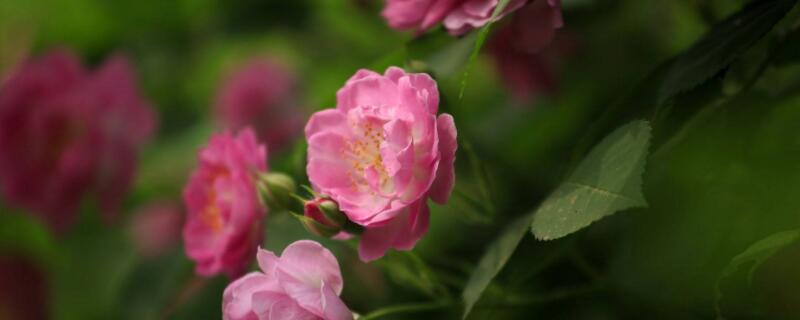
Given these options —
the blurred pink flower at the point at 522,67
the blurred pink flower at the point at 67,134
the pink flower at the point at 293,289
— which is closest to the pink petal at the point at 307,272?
the pink flower at the point at 293,289

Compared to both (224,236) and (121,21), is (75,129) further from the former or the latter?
(224,236)

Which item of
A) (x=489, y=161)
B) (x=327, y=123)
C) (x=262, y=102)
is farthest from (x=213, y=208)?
(x=262, y=102)

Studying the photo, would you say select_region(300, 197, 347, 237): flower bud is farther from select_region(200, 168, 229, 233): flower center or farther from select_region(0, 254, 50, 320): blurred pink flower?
select_region(0, 254, 50, 320): blurred pink flower

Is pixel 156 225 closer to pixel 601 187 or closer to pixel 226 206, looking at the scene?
pixel 226 206

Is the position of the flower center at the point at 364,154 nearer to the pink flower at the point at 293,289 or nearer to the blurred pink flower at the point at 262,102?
the pink flower at the point at 293,289

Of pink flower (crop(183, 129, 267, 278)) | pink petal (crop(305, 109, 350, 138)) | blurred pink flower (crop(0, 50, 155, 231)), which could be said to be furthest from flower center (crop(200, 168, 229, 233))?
blurred pink flower (crop(0, 50, 155, 231))

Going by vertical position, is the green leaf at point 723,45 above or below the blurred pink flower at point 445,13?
below
